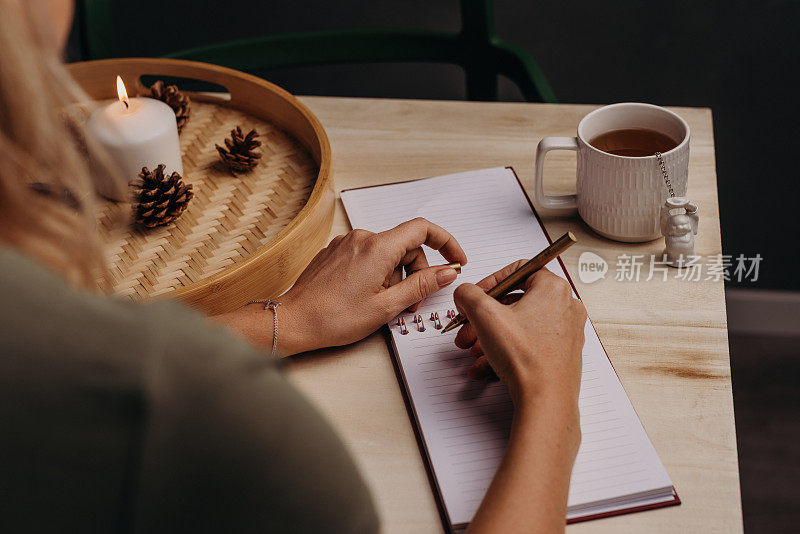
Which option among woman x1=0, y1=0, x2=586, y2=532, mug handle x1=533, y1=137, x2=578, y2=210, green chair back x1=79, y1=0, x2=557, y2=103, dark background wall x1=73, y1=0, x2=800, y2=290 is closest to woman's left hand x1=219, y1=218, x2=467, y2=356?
mug handle x1=533, y1=137, x2=578, y2=210

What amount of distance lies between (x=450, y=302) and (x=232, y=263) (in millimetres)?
236

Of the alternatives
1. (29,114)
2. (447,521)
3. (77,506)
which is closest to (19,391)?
(77,506)

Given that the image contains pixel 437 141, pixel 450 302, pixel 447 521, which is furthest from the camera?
pixel 437 141

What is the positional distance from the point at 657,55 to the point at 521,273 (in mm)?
1083

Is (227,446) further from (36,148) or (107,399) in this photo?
(36,148)

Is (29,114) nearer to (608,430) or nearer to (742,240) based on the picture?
(608,430)

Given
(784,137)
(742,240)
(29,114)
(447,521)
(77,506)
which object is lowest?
(742,240)

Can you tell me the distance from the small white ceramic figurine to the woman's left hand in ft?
0.71

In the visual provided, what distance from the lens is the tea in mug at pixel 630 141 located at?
834mm

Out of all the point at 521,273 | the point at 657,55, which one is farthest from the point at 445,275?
the point at 657,55

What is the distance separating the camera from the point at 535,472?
0.56m

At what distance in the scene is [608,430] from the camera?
25.2 inches

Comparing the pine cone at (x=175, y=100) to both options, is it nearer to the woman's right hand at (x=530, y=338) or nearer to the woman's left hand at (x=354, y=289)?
the woman's left hand at (x=354, y=289)

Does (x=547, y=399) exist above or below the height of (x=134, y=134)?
below
